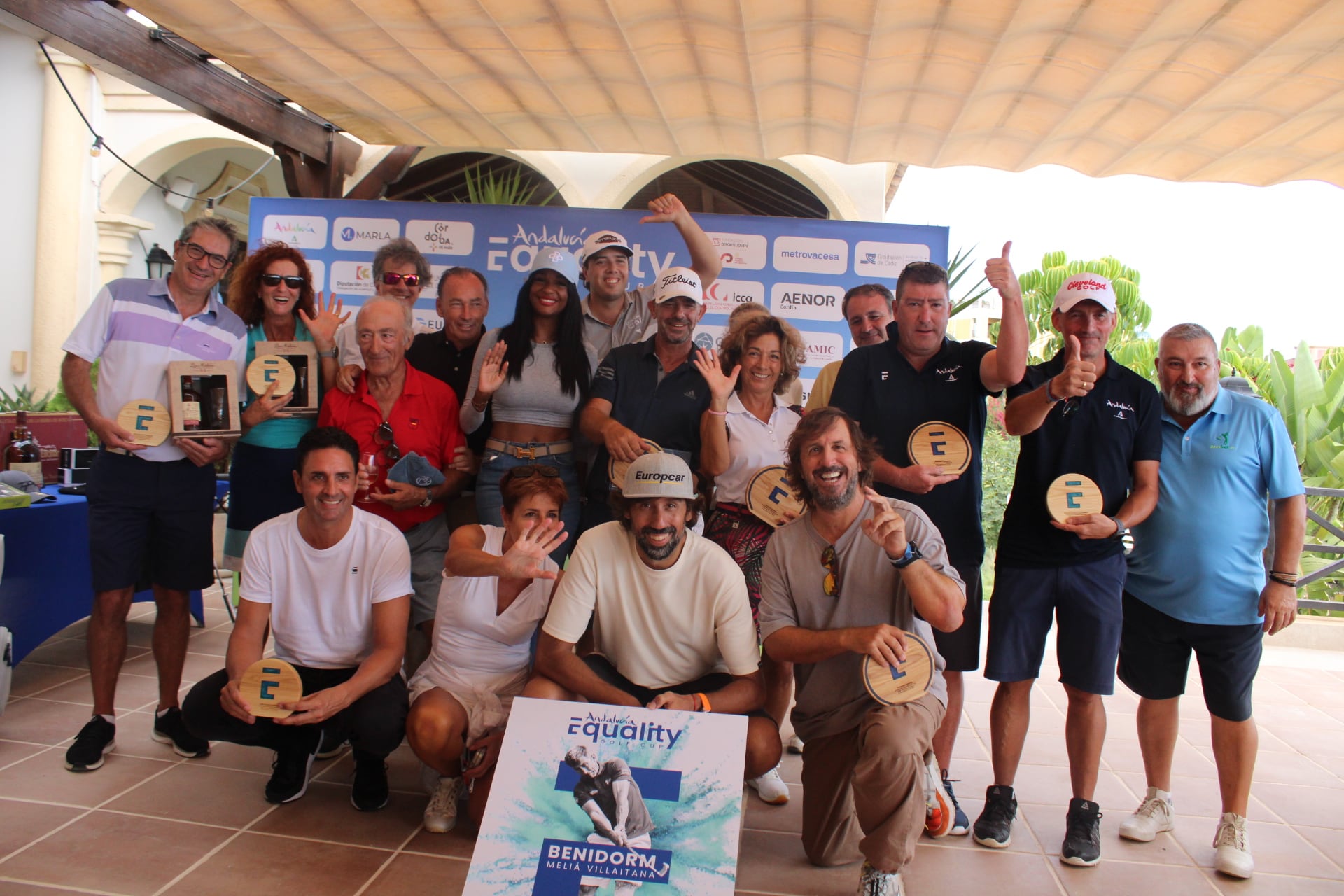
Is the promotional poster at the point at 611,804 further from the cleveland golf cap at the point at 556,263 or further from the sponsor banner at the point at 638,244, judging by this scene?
the sponsor banner at the point at 638,244

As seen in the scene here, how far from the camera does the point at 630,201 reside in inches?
375

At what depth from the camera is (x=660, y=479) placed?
9.51ft

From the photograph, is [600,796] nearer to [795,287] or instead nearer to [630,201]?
[795,287]

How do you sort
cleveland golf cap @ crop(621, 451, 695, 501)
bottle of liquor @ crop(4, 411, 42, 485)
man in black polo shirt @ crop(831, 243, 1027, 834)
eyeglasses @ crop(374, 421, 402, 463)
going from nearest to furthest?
1. cleveland golf cap @ crop(621, 451, 695, 501)
2. man in black polo shirt @ crop(831, 243, 1027, 834)
3. eyeglasses @ crop(374, 421, 402, 463)
4. bottle of liquor @ crop(4, 411, 42, 485)

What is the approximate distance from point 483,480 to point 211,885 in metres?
1.64

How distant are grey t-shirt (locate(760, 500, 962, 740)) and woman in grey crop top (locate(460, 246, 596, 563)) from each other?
1047 mm

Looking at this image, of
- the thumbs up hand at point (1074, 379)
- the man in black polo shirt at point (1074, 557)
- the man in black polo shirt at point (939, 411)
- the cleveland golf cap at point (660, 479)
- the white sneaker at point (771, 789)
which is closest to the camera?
the cleveland golf cap at point (660, 479)

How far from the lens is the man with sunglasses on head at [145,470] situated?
11.7 ft

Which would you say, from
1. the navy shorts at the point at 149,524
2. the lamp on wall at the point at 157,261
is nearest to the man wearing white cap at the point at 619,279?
the navy shorts at the point at 149,524

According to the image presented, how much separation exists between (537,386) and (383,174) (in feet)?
10.0

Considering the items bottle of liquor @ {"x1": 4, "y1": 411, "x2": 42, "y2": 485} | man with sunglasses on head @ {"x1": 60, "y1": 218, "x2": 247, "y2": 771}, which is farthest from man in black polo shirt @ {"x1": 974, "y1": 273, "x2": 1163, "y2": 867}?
bottle of liquor @ {"x1": 4, "y1": 411, "x2": 42, "y2": 485}

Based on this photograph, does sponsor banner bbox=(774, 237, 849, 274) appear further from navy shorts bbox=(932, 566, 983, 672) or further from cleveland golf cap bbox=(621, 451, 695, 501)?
cleveland golf cap bbox=(621, 451, 695, 501)

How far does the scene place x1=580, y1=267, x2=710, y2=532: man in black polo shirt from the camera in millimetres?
3689

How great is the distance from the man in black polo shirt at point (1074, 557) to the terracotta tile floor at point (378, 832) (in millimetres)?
311
